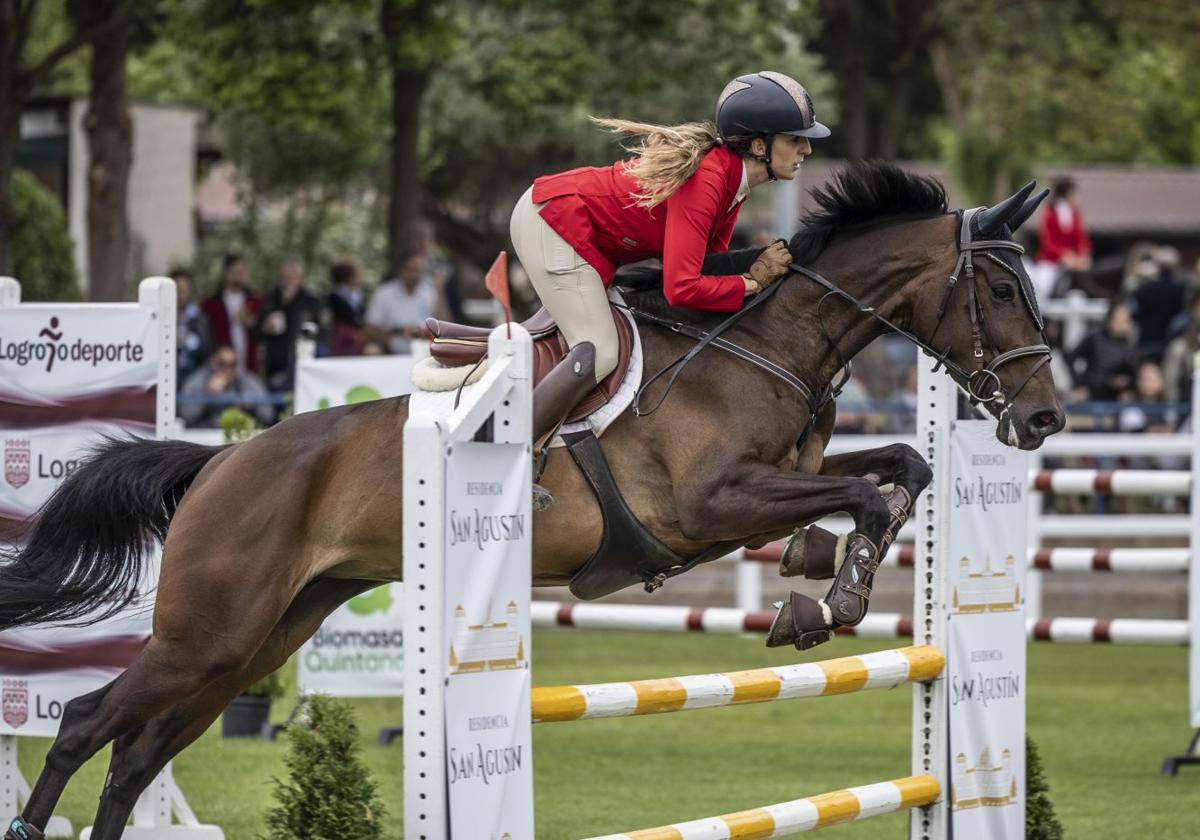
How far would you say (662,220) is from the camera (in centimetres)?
534

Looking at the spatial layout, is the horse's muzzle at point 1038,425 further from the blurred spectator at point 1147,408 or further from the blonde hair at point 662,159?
the blurred spectator at point 1147,408

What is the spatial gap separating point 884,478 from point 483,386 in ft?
6.23

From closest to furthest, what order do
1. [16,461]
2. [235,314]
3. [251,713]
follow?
[16,461] < [251,713] < [235,314]

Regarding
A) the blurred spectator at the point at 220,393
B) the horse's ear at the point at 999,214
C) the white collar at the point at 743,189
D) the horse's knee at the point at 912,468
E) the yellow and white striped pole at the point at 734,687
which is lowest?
the yellow and white striped pole at the point at 734,687

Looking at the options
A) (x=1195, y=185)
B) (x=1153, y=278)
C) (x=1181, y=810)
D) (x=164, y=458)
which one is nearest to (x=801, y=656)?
(x=1181, y=810)

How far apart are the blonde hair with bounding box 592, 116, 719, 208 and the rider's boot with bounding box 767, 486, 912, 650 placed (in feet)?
3.76

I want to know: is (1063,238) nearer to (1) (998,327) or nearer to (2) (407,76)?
(2) (407,76)

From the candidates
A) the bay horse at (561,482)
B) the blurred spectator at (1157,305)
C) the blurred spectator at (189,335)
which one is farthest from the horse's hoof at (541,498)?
the blurred spectator at (1157,305)

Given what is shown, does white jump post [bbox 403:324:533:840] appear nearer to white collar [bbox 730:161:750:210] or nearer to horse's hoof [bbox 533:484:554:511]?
horse's hoof [bbox 533:484:554:511]

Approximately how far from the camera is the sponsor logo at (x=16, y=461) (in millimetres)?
6293

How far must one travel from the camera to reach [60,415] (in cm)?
632

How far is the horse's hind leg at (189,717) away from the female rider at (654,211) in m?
0.87

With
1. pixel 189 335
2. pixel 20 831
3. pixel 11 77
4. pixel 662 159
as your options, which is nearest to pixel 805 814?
pixel 662 159

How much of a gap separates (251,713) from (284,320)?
19.1 feet
